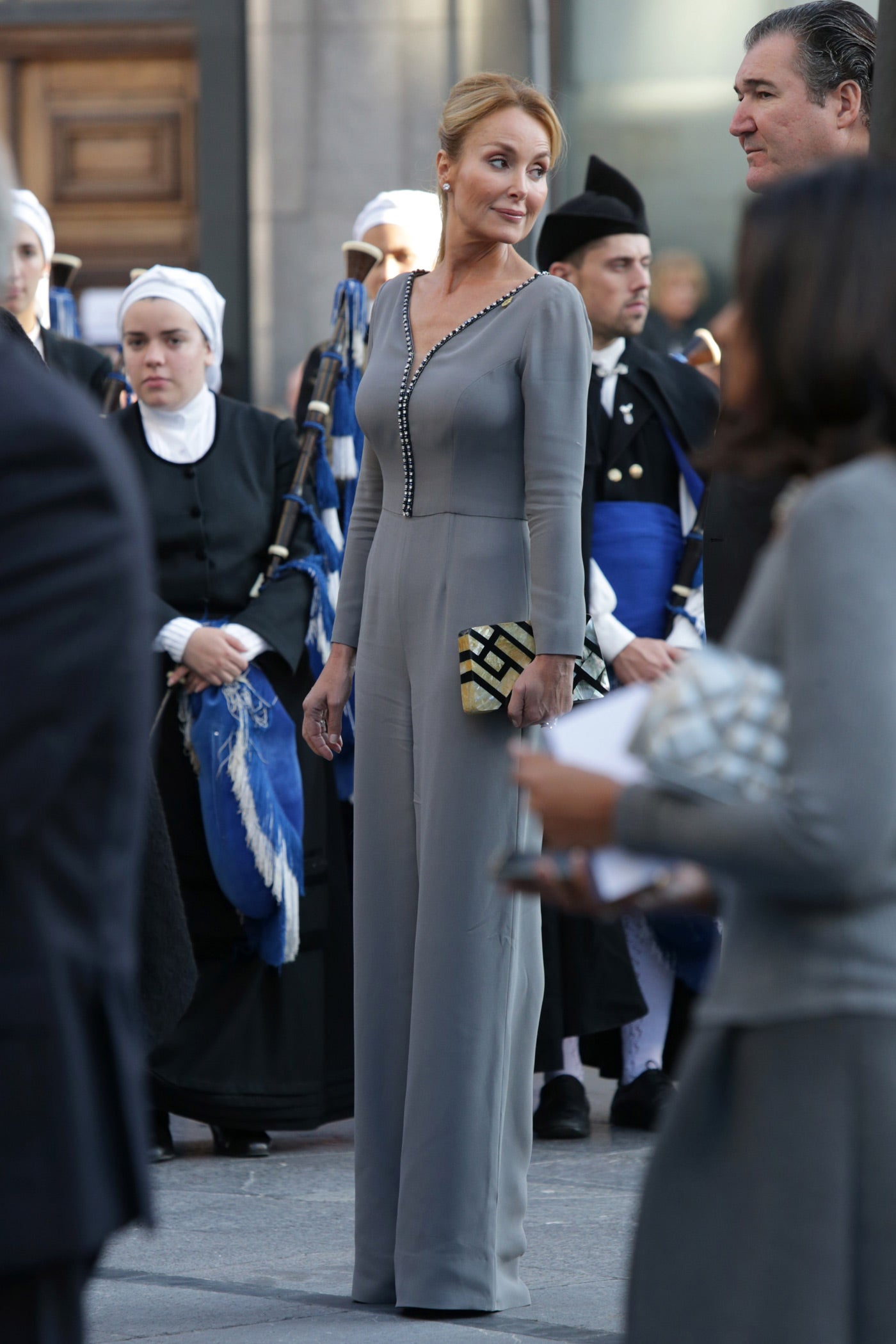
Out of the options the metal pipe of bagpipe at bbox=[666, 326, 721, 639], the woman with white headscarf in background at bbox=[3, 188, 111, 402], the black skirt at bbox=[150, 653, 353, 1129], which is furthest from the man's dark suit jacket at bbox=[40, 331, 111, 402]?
the metal pipe of bagpipe at bbox=[666, 326, 721, 639]

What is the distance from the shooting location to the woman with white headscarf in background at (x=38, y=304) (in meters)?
6.05

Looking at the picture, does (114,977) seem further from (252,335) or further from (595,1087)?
(252,335)

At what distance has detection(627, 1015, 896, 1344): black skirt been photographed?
68.5 inches

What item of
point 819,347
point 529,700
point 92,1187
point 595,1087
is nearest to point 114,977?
point 92,1187

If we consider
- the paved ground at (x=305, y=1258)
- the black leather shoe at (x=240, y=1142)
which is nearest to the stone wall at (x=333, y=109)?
the black leather shoe at (x=240, y=1142)

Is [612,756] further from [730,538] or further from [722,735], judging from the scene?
[730,538]

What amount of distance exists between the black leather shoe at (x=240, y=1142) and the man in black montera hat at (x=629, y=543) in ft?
2.34

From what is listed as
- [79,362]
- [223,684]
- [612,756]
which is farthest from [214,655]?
[612,756]

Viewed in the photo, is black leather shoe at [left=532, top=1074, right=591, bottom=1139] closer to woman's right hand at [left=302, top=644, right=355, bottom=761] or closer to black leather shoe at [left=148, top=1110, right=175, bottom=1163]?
black leather shoe at [left=148, top=1110, right=175, bottom=1163]

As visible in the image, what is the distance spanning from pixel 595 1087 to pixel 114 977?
A: 15.9 feet

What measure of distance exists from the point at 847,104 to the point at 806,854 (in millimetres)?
2317

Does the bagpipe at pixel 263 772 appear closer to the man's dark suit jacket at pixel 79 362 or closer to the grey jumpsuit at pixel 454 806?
the man's dark suit jacket at pixel 79 362

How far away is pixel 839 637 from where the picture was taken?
168cm

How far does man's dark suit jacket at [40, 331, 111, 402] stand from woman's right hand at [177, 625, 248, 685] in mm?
1274
